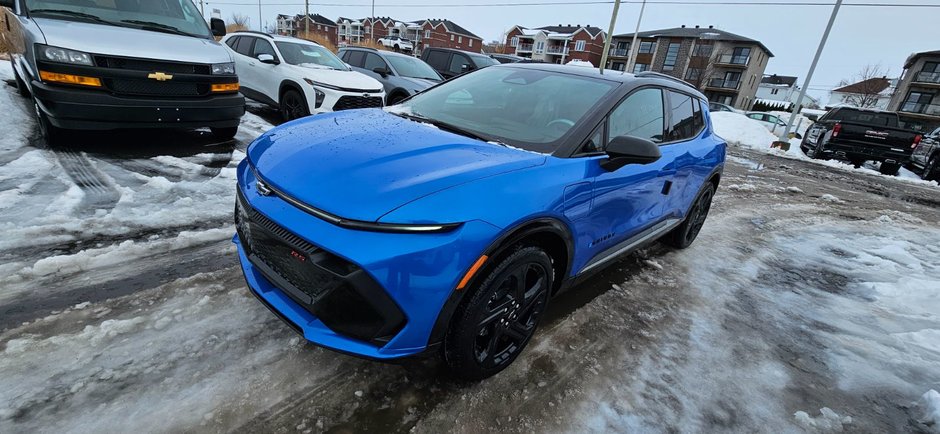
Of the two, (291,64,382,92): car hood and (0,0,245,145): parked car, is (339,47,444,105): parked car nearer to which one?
(291,64,382,92): car hood

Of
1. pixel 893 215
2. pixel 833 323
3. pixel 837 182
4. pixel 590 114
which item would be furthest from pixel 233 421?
pixel 837 182

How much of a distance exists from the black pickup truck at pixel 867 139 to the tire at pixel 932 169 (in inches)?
→ 17.2

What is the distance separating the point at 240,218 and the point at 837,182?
11.9 metres

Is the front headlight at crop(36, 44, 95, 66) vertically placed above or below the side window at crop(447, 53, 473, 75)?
below

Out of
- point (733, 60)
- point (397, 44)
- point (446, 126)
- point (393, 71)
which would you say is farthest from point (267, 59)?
point (733, 60)

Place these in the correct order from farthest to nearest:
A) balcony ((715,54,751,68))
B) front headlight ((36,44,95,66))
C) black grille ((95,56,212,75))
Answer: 1. balcony ((715,54,751,68))
2. black grille ((95,56,212,75))
3. front headlight ((36,44,95,66))

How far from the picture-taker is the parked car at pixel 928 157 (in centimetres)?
1054

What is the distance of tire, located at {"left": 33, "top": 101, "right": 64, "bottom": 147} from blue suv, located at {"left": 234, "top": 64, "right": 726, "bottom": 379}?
3.66 meters

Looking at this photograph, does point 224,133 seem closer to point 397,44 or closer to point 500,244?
point 500,244

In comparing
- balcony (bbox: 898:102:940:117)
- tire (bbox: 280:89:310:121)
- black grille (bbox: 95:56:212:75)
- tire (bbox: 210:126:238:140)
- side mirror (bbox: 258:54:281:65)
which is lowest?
tire (bbox: 210:126:238:140)

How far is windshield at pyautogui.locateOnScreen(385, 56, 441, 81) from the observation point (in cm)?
979

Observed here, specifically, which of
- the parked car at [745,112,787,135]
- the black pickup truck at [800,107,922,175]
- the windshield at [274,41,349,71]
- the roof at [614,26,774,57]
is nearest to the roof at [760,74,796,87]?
the roof at [614,26,774,57]

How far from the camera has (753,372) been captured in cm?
264

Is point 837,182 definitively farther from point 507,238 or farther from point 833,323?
point 507,238
